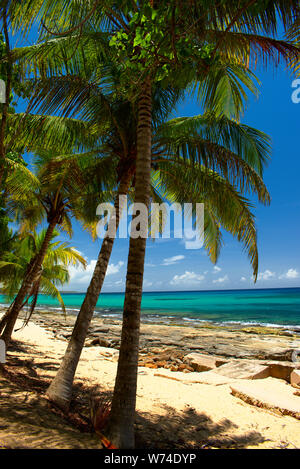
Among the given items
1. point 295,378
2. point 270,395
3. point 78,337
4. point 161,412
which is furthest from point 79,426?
point 295,378

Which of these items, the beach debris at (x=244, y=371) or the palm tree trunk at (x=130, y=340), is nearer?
the palm tree trunk at (x=130, y=340)

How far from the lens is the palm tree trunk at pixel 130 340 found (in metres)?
3.83

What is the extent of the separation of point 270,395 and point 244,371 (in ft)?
6.82

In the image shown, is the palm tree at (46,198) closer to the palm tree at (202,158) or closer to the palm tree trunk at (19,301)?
the palm tree trunk at (19,301)

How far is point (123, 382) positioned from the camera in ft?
13.1

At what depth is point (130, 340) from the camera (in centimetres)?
407

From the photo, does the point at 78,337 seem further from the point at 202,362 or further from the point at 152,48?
the point at 202,362

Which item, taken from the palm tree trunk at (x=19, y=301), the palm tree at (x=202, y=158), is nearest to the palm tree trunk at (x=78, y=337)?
the palm tree at (x=202, y=158)

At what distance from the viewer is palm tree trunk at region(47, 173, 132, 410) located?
5260mm

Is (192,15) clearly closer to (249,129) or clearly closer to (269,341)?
(249,129)

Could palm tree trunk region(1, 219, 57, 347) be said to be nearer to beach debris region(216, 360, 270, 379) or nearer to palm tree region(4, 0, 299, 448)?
palm tree region(4, 0, 299, 448)

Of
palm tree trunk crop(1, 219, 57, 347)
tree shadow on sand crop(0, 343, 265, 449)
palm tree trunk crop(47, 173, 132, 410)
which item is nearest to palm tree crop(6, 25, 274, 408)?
palm tree trunk crop(47, 173, 132, 410)

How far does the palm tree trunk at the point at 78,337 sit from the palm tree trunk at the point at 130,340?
164 cm
